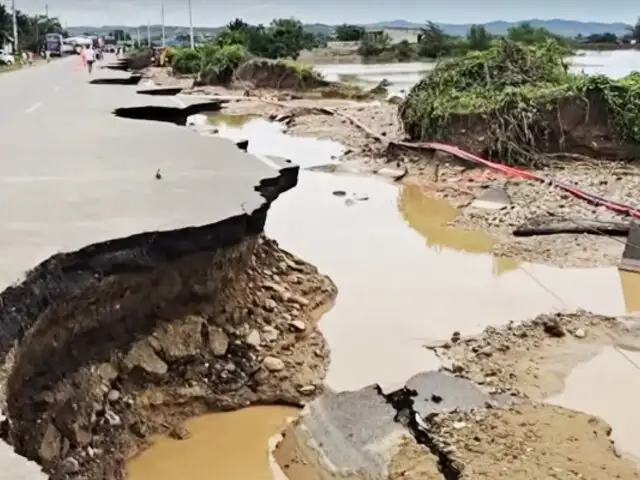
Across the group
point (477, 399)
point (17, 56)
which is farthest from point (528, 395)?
point (17, 56)

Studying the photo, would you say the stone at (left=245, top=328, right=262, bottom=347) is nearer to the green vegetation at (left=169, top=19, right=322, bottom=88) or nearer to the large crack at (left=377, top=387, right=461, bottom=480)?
the large crack at (left=377, top=387, right=461, bottom=480)

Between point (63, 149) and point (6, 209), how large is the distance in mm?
3244

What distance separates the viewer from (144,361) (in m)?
5.12

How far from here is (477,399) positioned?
5.20 metres

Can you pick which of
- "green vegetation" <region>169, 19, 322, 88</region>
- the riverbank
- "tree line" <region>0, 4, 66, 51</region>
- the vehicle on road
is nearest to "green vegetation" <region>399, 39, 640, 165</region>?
the riverbank

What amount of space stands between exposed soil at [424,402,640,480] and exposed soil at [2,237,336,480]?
1363 mm

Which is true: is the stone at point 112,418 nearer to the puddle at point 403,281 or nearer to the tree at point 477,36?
the puddle at point 403,281

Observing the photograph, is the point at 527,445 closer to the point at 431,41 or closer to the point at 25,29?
the point at 431,41

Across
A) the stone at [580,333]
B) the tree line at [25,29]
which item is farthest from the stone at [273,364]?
the tree line at [25,29]

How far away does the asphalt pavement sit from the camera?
502 cm

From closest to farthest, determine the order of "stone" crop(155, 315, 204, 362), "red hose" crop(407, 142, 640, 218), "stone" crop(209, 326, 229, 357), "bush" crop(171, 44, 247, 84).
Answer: "stone" crop(155, 315, 204, 362) → "stone" crop(209, 326, 229, 357) → "red hose" crop(407, 142, 640, 218) → "bush" crop(171, 44, 247, 84)

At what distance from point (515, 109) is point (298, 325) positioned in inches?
428

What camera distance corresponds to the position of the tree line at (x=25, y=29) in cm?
5603

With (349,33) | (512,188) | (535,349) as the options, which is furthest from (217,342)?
(349,33)
